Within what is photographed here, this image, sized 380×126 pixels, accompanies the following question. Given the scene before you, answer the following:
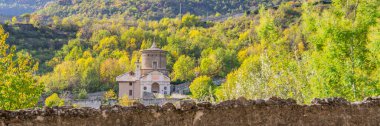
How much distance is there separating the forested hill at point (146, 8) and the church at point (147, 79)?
8862 centimetres

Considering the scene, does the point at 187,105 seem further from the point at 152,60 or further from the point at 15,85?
the point at 152,60

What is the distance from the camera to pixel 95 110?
873cm

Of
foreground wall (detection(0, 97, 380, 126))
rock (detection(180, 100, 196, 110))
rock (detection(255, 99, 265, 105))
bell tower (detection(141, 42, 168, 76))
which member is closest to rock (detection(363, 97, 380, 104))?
foreground wall (detection(0, 97, 380, 126))

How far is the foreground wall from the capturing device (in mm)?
8508

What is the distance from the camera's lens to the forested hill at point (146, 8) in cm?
16571

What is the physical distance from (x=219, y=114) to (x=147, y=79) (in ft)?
203

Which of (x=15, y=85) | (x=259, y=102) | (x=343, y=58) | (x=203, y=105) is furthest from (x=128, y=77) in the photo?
(x=203, y=105)

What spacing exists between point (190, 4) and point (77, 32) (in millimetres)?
63835

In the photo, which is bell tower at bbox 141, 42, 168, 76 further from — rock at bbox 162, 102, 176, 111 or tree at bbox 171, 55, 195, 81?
rock at bbox 162, 102, 176, 111

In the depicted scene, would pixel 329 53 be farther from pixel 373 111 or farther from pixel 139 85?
pixel 139 85

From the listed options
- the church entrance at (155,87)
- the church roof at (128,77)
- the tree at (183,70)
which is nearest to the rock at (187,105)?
the church entrance at (155,87)

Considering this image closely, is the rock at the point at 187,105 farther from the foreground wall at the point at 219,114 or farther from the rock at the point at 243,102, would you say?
the rock at the point at 243,102

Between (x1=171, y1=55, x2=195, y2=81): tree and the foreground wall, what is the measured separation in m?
75.5

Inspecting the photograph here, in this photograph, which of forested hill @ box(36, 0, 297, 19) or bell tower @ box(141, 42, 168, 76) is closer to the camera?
bell tower @ box(141, 42, 168, 76)
